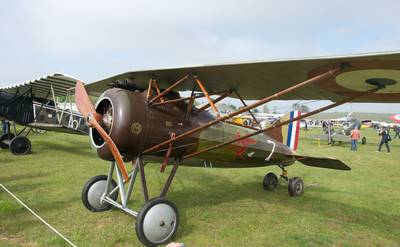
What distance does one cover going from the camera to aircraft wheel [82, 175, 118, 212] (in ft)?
17.3

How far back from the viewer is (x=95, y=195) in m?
5.36

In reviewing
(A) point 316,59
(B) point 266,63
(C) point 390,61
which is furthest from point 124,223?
(C) point 390,61

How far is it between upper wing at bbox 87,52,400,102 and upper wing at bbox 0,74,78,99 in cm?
534

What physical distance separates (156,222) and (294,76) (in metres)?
2.69

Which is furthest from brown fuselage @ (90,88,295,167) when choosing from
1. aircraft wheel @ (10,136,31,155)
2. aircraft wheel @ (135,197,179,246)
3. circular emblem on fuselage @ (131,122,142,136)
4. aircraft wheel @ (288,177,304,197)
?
aircraft wheel @ (10,136,31,155)

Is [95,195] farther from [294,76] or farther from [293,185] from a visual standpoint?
[293,185]

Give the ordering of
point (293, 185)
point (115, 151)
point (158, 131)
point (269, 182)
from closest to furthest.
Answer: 1. point (115, 151)
2. point (158, 131)
3. point (293, 185)
4. point (269, 182)

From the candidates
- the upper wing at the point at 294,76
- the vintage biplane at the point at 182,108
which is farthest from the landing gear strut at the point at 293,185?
the upper wing at the point at 294,76

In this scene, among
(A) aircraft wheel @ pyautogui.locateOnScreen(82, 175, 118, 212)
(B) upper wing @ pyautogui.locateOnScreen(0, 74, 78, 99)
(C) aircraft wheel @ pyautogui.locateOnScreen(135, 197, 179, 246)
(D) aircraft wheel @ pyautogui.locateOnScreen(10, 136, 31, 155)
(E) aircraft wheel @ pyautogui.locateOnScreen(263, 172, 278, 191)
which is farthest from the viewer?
(D) aircraft wheel @ pyautogui.locateOnScreen(10, 136, 31, 155)

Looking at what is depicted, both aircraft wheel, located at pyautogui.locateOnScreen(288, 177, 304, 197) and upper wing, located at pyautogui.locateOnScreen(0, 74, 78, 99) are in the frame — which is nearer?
aircraft wheel, located at pyautogui.locateOnScreen(288, 177, 304, 197)

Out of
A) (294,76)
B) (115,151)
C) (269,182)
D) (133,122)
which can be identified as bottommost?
(269,182)

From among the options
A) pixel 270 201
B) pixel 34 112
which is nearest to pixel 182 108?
pixel 270 201

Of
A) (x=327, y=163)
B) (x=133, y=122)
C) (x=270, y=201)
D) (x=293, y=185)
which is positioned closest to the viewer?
(x=133, y=122)

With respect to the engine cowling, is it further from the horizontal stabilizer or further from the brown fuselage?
the horizontal stabilizer
